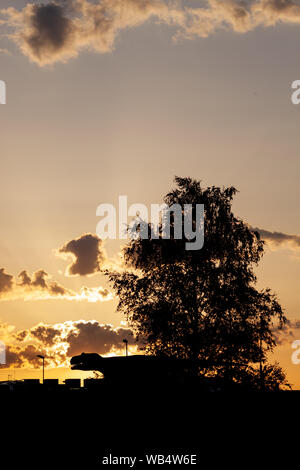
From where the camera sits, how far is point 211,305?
131 ft

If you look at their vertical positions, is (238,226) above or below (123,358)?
above

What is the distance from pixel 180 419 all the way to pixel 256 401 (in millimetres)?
3195

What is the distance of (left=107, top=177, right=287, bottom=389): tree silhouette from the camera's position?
39469mm

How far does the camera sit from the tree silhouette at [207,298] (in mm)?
39469

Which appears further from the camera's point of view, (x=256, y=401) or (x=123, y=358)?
(x=123, y=358)

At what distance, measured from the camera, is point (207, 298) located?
4025cm

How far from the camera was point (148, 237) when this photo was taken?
1624 inches

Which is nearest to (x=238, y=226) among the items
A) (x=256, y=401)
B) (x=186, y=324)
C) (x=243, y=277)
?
(x=243, y=277)
